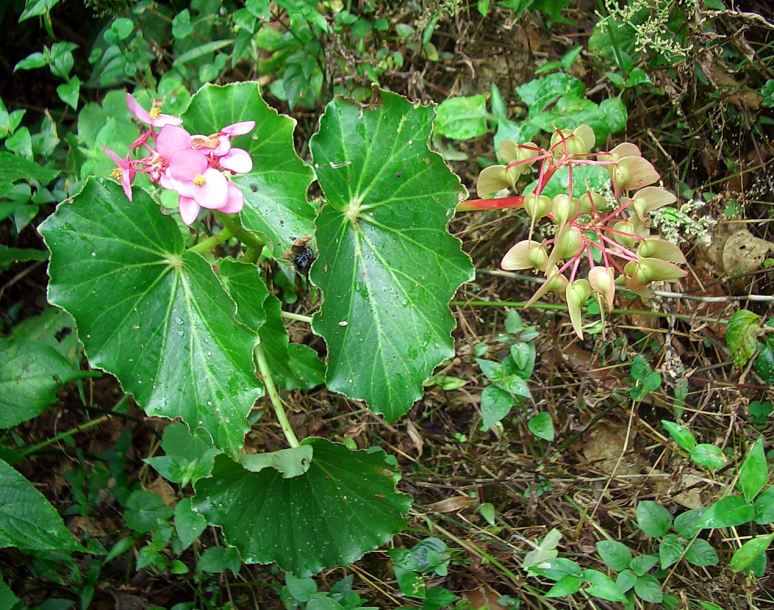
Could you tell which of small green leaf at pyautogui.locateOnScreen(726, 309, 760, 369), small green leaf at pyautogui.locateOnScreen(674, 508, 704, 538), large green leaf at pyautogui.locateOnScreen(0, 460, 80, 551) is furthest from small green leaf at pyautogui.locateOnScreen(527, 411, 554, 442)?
large green leaf at pyautogui.locateOnScreen(0, 460, 80, 551)

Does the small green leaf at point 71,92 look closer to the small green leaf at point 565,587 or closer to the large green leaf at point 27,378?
the large green leaf at point 27,378

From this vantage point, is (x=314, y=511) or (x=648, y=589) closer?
(x=648, y=589)

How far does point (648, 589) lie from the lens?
4.72 feet

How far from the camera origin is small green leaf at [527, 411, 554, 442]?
169cm

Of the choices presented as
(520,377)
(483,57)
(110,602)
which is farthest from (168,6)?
(110,602)

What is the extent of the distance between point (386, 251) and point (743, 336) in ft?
2.55

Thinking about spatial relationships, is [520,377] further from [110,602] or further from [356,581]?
[110,602]

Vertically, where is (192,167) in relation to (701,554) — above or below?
above

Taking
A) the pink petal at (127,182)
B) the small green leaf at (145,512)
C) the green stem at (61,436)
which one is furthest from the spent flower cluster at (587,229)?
the green stem at (61,436)

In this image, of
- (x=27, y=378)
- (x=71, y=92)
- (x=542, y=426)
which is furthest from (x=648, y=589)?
(x=71, y=92)

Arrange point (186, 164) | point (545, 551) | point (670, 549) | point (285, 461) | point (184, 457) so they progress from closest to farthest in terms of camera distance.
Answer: point (186, 164) → point (285, 461) → point (670, 549) → point (545, 551) → point (184, 457)

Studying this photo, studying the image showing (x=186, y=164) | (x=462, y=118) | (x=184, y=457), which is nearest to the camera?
(x=186, y=164)

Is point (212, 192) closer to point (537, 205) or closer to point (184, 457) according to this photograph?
point (537, 205)

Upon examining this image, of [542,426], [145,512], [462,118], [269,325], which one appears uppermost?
[462,118]
